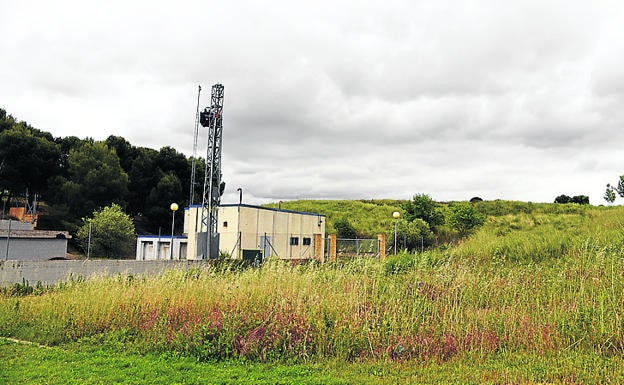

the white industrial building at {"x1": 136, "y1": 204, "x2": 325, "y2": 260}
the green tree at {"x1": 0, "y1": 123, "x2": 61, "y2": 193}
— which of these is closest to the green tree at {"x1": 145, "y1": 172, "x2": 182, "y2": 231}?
the green tree at {"x1": 0, "y1": 123, "x2": 61, "y2": 193}

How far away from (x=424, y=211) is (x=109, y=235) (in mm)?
21644

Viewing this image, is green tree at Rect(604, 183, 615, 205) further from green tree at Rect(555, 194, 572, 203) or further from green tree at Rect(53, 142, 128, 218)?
green tree at Rect(53, 142, 128, 218)

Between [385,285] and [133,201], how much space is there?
127 ft

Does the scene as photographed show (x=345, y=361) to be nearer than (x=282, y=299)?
Yes

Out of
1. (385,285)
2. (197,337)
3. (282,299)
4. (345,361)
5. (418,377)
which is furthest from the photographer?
(385,285)

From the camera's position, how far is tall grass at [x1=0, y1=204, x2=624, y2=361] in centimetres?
661

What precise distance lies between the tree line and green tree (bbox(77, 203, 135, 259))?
18.0 feet

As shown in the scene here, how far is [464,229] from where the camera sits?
112 feet

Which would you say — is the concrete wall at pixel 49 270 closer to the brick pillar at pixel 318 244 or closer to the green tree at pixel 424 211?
the brick pillar at pixel 318 244

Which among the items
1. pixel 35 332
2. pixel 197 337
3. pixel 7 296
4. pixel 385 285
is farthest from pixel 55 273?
pixel 385 285

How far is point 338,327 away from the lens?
683cm

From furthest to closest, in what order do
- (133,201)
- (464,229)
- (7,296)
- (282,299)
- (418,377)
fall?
(133,201)
(464,229)
(7,296)
(282,299)
(418,377)

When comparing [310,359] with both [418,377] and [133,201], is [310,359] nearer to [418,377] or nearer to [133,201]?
[418,377]

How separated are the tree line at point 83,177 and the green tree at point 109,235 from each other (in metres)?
5.50
